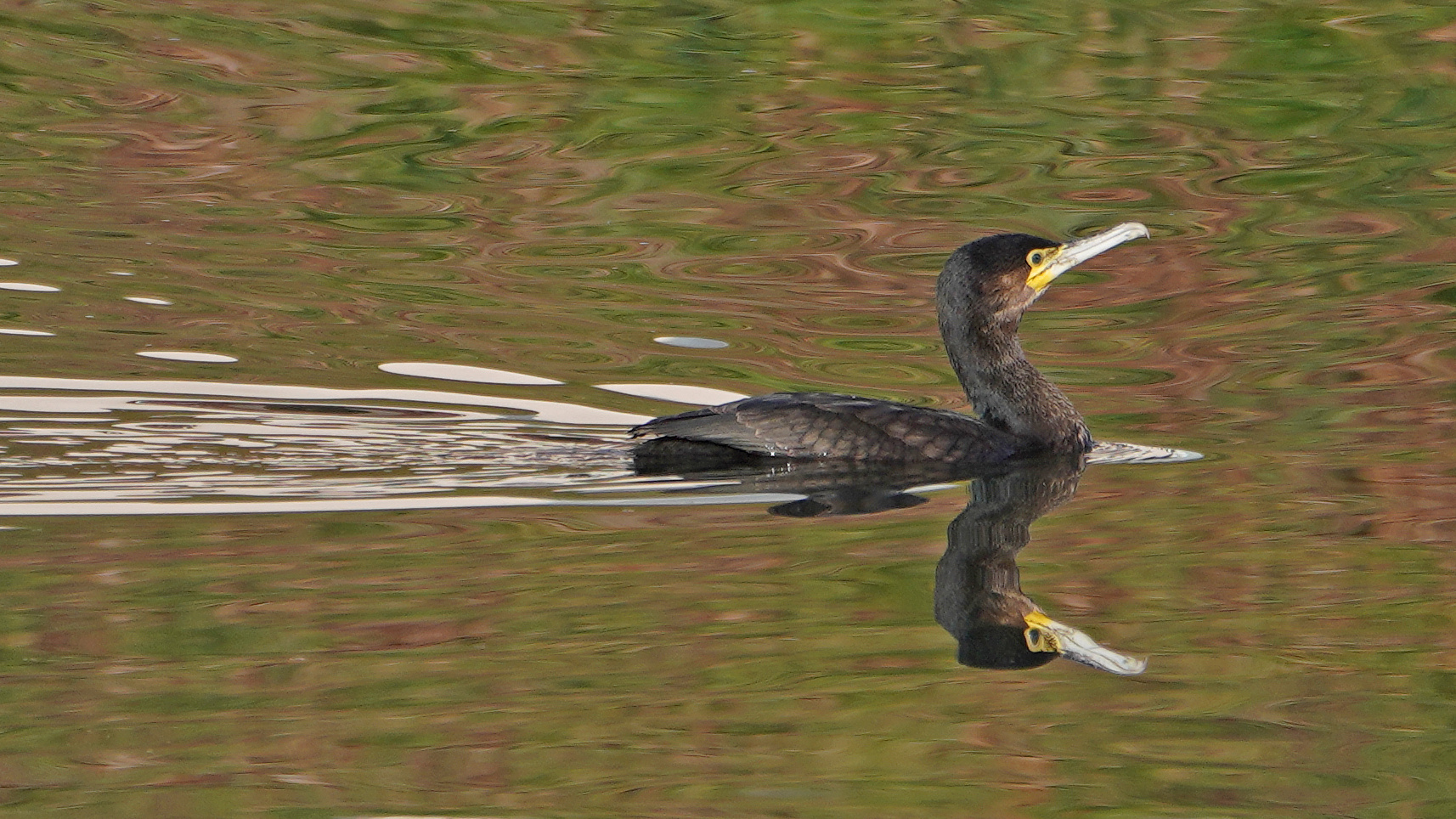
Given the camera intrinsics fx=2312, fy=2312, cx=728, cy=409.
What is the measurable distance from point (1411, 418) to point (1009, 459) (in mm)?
1567

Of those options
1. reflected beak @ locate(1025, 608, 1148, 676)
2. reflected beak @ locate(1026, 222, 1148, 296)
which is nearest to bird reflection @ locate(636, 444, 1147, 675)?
reflected beak @ locate(1025, 608, 1148, 676)

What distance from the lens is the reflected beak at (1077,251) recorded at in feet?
28.3

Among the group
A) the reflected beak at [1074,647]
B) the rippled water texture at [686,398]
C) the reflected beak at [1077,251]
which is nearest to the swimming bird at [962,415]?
the reflected beak at [1077,251]

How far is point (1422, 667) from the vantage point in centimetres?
568

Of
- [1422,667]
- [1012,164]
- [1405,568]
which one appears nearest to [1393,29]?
[1012,164]

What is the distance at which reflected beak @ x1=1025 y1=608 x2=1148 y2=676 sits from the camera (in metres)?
5.69

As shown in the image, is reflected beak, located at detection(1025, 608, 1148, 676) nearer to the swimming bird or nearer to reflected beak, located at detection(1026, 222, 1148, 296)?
the swimming bird

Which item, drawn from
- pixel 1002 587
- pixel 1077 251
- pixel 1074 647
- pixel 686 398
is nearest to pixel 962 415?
pixel 1077 251

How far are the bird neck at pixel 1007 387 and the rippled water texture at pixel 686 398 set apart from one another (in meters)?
0.35

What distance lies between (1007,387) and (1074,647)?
316 centimetres

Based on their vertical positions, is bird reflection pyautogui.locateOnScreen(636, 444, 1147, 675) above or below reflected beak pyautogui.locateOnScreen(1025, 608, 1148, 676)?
above

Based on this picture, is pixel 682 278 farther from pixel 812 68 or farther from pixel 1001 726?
pixel 1001 726

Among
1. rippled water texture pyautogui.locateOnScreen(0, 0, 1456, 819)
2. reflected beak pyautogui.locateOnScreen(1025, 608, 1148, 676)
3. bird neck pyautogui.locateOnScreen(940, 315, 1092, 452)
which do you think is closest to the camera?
rippled water texture pyautogui.locateOnScreen(0, 0, 1456, 819)

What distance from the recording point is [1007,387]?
8930mm
